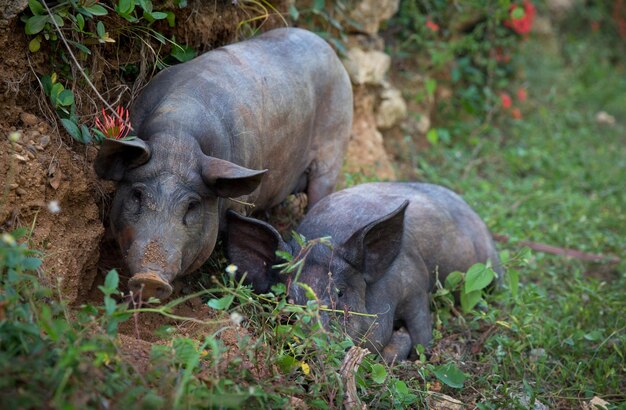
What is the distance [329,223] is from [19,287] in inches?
84.6

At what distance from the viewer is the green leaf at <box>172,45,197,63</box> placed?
16.5ft

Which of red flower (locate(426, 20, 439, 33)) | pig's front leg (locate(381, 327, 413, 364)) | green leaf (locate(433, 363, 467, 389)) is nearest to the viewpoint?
green leaf (locate(433, 363, 467, 389))

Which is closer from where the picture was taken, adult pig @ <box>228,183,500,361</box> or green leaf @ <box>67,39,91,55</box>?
green leaf @ <box>67,39,91,55</box>

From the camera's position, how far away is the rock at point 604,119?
10281 millimetres

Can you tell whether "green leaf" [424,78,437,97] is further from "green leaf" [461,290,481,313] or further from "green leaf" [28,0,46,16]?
"green leaf" [28,0,46,16]

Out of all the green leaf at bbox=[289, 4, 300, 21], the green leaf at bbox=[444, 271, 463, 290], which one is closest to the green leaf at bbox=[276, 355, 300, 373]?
the green leaf at bbox=[444, 271, 463, 290]

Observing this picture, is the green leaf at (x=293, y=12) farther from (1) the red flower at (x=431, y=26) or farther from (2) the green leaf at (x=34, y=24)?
(1) the red flower at (x=431, y=26)

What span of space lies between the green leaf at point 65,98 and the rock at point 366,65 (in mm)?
3460

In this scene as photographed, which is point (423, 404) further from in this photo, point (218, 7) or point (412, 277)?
point (218, 7)

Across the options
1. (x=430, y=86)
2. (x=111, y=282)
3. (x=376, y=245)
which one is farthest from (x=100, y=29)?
(x=430, y=86)

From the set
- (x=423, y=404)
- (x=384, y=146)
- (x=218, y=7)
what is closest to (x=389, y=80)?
(x=384, y=146)

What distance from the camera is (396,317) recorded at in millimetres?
5062

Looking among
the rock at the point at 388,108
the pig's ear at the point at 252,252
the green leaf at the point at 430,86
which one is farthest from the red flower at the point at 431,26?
the pig's ear at the point at 252,252

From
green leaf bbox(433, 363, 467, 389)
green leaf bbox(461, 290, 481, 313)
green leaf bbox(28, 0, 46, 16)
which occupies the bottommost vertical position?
green leaf bbox(461, 290, 481, 313)
